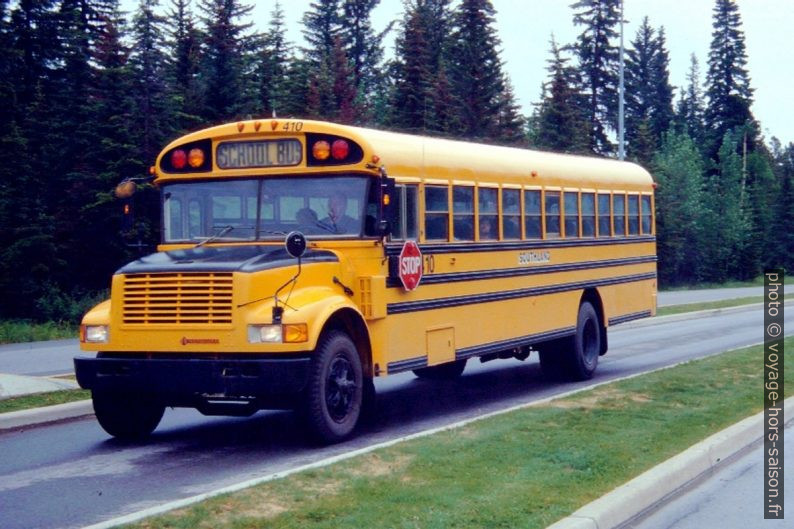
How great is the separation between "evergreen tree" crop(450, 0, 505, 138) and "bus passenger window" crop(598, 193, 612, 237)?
30.7 m

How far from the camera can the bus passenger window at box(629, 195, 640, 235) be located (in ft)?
55.9

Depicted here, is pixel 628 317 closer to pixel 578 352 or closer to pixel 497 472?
pixel 578 352

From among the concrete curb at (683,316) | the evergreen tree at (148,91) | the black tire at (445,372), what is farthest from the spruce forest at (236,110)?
the concrete curb at (683,316)

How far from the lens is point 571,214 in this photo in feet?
49.0

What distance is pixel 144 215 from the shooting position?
2852cm

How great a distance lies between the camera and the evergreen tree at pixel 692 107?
10664cm

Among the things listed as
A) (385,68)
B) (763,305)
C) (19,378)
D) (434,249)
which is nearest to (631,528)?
(434,249)

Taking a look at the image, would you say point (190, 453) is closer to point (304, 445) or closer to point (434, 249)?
point (304, 445)

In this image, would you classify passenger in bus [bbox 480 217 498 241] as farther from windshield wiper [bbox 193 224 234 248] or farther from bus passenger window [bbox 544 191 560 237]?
windshield wiper [bbox 193 224 234 248]

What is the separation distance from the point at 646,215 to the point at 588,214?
8.80ft

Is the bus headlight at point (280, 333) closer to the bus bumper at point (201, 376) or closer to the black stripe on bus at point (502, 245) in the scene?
the bus bumper at point (201, 376)

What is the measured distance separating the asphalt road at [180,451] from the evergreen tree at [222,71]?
70.0ft

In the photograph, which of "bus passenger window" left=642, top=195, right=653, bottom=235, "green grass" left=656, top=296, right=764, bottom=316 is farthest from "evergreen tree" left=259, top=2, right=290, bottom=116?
"bus passenger window" left=642, top=195, right=653, bottom=235

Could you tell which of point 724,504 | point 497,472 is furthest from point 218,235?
point 724,504
